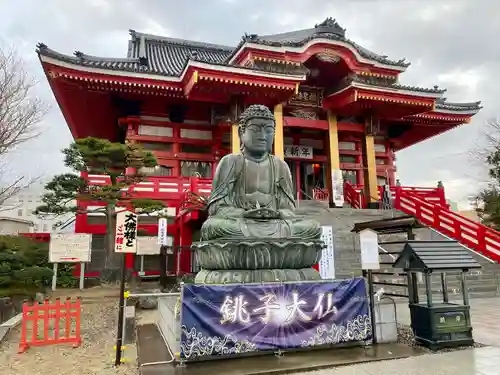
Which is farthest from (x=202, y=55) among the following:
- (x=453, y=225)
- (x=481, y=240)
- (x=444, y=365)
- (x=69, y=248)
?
(x=444, y=365)

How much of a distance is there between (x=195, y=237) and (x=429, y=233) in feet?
26.2

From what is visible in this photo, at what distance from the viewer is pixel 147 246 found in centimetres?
1121

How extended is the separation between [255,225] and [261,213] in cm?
22

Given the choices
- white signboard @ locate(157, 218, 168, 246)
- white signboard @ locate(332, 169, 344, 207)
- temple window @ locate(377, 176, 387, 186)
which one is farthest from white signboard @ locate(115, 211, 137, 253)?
temple window @ locate(377, 176, 387, 186)

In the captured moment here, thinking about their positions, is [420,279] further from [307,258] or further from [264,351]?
[264,351]

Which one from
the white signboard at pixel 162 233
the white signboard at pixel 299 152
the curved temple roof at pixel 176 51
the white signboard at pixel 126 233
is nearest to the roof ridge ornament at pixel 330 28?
the curved temple roof at pixel 176 51

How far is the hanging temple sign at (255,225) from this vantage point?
525cm

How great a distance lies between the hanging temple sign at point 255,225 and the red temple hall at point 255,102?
6.16m

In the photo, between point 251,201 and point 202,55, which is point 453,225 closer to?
point 251,201

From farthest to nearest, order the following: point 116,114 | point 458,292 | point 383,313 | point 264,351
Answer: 1. point 116,114
2. point 458,292
3. point 383,313
4. point 264,351

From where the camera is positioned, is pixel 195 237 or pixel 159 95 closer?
pixel 195 237

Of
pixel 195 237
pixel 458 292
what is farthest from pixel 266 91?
pixel 458 292

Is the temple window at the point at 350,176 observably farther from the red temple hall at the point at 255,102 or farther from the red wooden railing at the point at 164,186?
the red wooden railing at the point at 164,186

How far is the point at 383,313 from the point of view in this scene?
17.2ft
